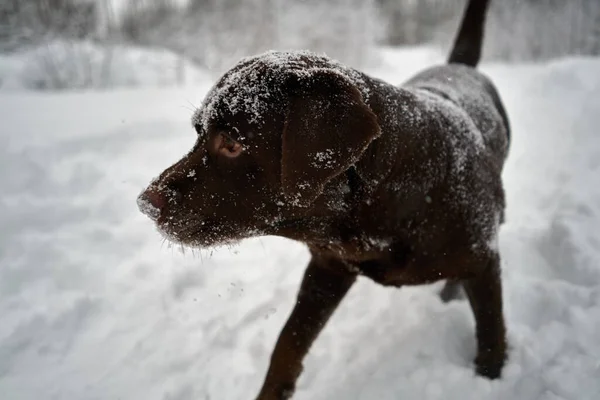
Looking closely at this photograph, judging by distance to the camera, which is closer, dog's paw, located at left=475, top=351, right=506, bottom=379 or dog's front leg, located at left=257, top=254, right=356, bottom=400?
dog's front leg, located at left=257, top=254, right=356, bottom=400

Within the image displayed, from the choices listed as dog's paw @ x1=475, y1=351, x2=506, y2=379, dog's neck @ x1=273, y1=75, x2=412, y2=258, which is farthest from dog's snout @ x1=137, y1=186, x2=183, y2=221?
dog's paw @ x1=475, y1=351, x2=506, y2=379

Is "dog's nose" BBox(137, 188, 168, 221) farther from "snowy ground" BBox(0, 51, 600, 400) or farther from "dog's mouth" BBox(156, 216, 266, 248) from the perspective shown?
"snowy ground" BBox(0, 51, 600, 400)

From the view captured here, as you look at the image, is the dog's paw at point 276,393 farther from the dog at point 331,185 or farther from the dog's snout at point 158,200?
the dog's snout at point 158,200

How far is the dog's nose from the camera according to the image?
133 cm

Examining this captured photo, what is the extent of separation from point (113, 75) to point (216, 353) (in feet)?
31.6

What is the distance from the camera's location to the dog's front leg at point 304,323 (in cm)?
178

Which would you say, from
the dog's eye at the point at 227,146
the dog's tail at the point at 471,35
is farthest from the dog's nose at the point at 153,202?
the dog's tail at the point at 471,35

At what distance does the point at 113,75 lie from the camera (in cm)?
1002

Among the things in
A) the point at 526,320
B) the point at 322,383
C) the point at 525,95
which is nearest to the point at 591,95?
the point at 525,95

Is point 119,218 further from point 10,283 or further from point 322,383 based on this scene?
point 322,383

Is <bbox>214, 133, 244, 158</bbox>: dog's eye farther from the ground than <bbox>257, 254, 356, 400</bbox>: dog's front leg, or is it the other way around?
<bbox>214, 133, 244, 158</bbox>: dog's eye

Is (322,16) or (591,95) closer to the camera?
(591,95)

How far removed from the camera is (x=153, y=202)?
134 centimetres

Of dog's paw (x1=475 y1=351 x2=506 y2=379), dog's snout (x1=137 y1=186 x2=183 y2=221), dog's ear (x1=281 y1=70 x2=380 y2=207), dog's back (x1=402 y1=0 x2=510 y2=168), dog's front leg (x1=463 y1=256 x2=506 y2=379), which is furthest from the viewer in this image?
dog's back (x1=402 y1=0 x2=510 y2=168)
